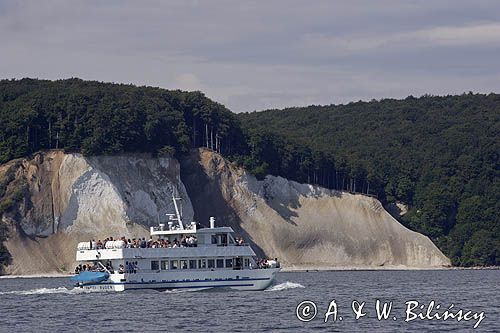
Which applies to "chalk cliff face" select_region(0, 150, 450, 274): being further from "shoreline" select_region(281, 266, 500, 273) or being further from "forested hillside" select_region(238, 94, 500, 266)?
"forested hillside" select_region(238, 94, 500, 266)

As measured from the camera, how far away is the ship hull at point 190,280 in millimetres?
76375

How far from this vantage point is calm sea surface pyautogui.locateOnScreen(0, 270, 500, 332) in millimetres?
57438

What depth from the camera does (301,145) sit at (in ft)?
517

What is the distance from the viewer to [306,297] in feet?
249

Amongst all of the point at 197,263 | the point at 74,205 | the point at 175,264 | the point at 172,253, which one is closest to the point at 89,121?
the point at 74,205

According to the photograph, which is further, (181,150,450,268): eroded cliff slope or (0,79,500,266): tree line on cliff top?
(181,150,450,268): eroded cliff slope

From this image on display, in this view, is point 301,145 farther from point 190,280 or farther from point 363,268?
point 190,280

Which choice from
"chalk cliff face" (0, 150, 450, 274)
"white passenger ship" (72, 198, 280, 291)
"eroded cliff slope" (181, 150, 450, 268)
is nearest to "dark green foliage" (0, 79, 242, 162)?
"chalk cliff face" (0, 150, 450, 274)

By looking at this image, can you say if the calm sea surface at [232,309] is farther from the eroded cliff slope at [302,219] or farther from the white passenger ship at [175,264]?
the eroded cliff slope at [302,219]

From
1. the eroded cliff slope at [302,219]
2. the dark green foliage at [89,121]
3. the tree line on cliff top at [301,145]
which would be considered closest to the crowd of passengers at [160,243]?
the dark green foliage at [89,121]

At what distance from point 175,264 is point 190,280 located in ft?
4.38

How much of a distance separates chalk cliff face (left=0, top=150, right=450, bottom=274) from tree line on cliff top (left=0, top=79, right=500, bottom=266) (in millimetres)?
2134

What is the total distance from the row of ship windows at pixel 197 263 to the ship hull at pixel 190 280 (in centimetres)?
43

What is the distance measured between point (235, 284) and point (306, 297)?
551 centimetres
